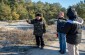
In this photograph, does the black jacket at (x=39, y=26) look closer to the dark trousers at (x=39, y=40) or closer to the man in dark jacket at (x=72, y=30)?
the dark trousers at (x=39, y=40)

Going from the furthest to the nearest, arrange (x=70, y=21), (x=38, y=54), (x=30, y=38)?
(x=30, y=38) → (x=38, y=54) → (x=70, y=21)

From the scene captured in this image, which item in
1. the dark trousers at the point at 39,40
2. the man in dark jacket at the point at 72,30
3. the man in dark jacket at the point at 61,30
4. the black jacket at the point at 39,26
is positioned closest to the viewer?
the man in dark jacket at the point at 72,30

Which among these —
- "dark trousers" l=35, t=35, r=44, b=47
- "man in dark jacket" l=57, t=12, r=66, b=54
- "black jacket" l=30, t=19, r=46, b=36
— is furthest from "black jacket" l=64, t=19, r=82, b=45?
"dark trousers" l=35, t=35, r=44, b=47

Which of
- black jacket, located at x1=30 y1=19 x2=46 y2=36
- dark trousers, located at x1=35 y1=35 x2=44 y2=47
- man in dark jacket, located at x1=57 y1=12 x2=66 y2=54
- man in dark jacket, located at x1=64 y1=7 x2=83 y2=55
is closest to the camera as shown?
Answer: man in dark jacket, located at x1=64 y1=7 x2=83 y2=55

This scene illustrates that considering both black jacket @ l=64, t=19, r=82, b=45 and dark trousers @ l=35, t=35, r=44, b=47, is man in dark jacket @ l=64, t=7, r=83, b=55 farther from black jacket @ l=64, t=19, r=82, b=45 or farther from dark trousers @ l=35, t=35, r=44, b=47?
dark trousers @ l=35, t=35, r=44, b=47

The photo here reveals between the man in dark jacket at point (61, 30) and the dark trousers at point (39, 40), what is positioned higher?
the man in dark jacket at point (61, 30)

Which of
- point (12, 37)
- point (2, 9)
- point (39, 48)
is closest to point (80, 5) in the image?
point (2, 9)

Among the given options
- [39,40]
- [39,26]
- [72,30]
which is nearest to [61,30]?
[39,26]

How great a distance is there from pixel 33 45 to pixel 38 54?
2.20 m

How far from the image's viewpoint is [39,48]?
12.9m

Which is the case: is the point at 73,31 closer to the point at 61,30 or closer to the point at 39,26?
the point at 61,30

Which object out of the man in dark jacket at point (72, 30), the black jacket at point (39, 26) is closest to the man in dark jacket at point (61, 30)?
the black jacket at point (39, 26)

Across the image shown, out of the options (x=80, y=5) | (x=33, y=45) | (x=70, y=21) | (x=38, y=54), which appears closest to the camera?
(x=70, y=21)

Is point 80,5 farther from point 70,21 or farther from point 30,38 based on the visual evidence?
point 70,21
